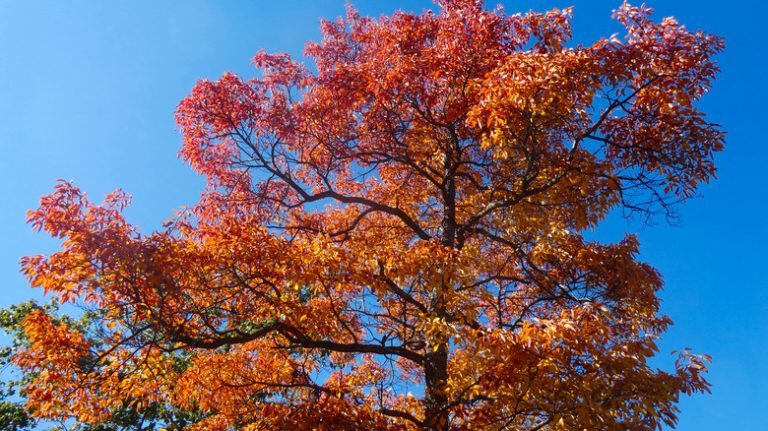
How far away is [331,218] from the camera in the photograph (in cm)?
995

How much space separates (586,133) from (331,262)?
12.5 feet

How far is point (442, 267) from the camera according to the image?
645 centimetres

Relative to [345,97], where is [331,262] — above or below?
below

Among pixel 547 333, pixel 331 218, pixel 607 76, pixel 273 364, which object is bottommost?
pixel 547 333

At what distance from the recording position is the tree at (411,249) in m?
5.66

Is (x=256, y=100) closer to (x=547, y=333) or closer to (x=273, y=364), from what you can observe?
(x=273, y=364)

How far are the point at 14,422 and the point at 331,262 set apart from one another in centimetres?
1806

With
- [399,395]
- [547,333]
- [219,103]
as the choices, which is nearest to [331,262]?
[547,333]

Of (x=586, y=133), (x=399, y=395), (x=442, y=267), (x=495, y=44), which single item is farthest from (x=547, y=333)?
(x=399, y=395)

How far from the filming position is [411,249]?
6.86m

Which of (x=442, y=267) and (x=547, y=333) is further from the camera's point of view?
(x=442, y=267)

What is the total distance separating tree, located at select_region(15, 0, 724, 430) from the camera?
5664 mm

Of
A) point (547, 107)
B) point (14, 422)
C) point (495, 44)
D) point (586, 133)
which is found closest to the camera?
point (547, 107)

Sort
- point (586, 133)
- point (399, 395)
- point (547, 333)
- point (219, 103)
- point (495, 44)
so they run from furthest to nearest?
point (399, 395) < point (219, 103) < point (495, 44) < point (586, 133) < point (547, 333)
